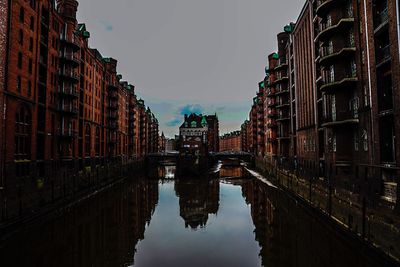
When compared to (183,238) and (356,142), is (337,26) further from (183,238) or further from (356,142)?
(183,238)

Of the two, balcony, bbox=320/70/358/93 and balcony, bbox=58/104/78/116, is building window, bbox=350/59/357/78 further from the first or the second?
balcony, bbox=58/104/78/116

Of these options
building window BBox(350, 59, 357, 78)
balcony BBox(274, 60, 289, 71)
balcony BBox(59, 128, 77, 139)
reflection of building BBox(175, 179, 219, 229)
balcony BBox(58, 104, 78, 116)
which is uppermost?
balcony BBox(274, 60, 289, 71)

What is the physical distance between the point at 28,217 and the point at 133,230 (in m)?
7.79

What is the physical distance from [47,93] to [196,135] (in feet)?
163

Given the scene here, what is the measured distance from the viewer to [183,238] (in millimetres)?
21969

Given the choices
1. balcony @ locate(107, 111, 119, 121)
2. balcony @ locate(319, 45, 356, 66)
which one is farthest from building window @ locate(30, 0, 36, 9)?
balcony @ locate(107, 111, 119, 121)

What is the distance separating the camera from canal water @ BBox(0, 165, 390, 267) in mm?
16734

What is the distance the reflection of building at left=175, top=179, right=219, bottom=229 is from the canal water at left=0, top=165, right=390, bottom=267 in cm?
11

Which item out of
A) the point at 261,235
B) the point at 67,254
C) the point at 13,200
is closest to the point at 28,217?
the point at 13,200

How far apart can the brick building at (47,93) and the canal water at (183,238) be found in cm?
821

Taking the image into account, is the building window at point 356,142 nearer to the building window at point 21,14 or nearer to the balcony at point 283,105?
the balcony at point 283,105

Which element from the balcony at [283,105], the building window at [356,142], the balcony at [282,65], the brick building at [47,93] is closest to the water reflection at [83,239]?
the brick building at [47,93]

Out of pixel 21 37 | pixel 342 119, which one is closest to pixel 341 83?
pixel 342 119

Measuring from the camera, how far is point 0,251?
16.9 metres
